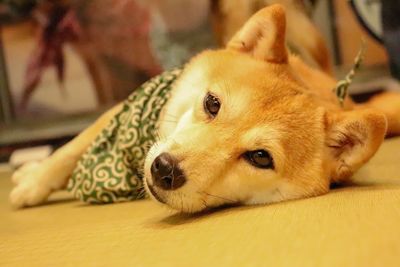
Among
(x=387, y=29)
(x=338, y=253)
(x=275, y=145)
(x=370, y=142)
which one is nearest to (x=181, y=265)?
(x=338, y=253)

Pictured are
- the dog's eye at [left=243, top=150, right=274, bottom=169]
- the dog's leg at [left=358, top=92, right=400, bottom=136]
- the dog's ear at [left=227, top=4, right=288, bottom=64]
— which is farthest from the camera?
the dog's leg at [left=358, top=92, right=400, bottom=136]

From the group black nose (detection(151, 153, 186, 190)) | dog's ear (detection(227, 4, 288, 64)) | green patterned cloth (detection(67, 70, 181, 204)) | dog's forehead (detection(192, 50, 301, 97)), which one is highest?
dog's ear (detection(227, 4, 288, 64))

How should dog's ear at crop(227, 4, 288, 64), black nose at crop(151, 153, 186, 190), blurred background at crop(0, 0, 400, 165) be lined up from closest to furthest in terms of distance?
black nose at crop(151, 153, 186, 190), dog's ear at crop(227, 4, 288, 64), blurred background at crop(0, 0, 400, 165)

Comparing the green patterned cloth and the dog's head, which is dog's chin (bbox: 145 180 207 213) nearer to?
the dog's head

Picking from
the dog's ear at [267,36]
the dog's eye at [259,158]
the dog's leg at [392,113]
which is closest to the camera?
the dog's eye at [259,158]

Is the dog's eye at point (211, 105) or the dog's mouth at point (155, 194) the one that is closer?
the dog's mouth at point (155, 194)

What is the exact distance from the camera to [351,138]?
1479mm

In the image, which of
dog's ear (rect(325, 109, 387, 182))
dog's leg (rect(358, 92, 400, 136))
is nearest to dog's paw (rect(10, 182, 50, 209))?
dog's ear (rect(325, 109, 387, 182))

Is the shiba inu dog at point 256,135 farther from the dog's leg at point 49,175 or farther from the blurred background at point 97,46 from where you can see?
the blurred background at point 97,46

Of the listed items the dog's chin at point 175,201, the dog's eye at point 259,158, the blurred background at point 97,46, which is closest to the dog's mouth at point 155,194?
the dog's chin at point 175,201

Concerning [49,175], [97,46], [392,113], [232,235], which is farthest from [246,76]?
[97,46]

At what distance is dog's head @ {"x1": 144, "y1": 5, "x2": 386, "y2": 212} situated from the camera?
1.30 meters

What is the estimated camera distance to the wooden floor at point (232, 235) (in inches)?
36.9

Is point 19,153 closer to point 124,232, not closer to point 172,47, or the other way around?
point 172,47
